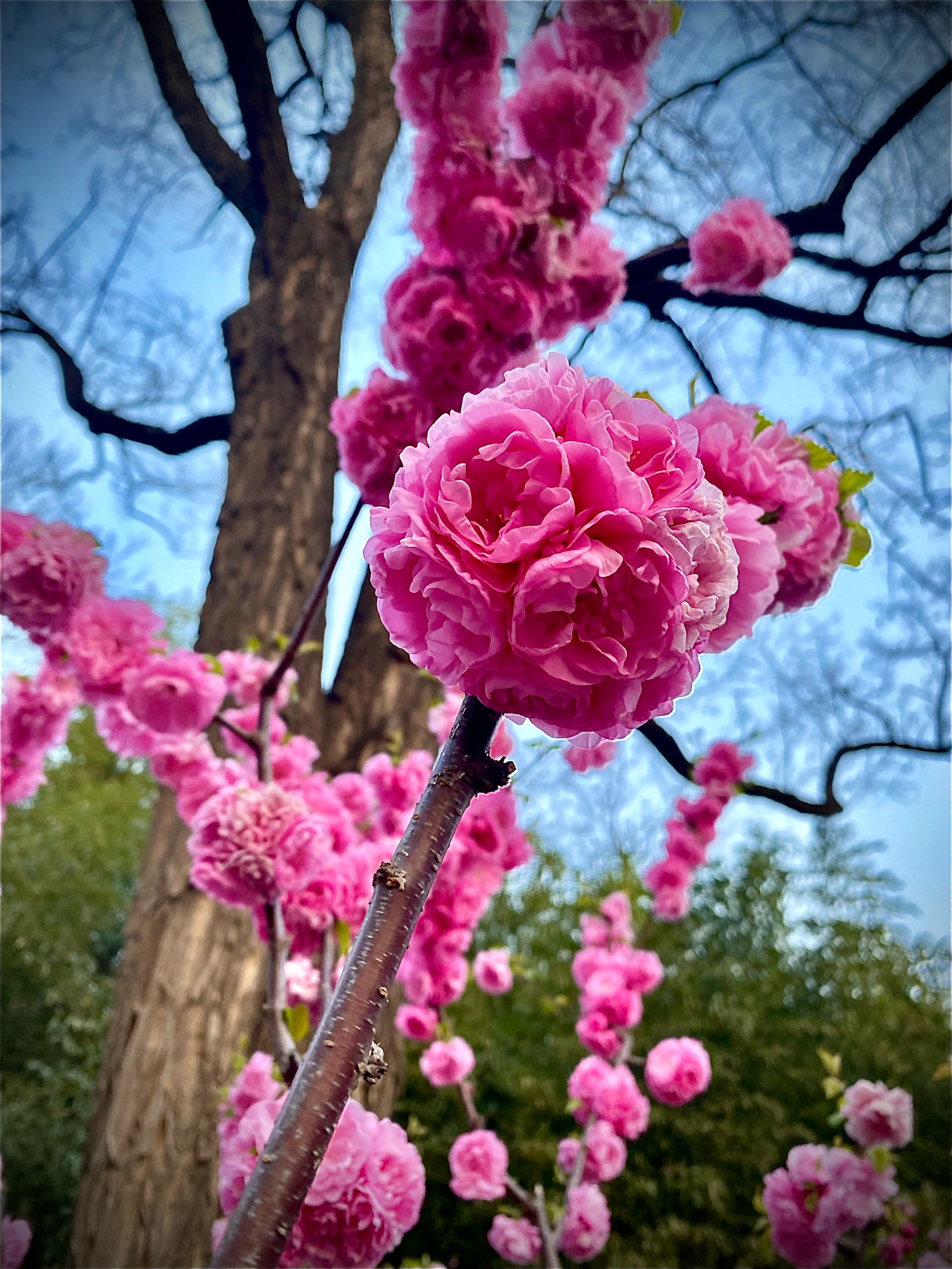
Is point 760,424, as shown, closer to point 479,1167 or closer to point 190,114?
point 479,1167

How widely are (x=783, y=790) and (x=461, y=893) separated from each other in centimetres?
162

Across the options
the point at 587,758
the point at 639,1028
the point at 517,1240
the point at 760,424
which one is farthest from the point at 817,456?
the point at 639,1028

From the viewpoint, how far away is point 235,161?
274 cm

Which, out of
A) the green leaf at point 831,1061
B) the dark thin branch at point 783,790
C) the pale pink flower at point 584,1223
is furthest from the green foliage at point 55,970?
the green leaf at point 831,1061

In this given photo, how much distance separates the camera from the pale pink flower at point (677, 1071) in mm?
1805

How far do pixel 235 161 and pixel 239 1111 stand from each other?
315 cm

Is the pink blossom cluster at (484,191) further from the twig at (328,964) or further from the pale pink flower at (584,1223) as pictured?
the pale pink flower at (584,1223)

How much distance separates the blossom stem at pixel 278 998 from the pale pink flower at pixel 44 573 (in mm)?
658

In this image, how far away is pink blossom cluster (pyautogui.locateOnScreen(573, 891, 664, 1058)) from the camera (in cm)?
197

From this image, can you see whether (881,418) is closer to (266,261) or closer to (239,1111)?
(266,261)

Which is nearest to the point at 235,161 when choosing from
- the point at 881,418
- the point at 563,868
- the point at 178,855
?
the point at 178,855

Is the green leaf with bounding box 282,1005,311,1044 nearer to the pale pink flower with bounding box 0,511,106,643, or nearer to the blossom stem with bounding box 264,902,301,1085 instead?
the blossom stem with bounding box 264,902,301,1085

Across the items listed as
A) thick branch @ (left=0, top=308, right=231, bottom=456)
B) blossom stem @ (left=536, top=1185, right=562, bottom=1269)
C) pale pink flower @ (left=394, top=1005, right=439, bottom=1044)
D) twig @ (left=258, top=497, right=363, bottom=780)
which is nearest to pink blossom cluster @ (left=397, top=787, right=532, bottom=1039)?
pale pink flower @ (left=394, top=1005, right=439, bottom=1044)

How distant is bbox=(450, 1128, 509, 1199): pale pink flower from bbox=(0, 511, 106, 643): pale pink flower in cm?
151
